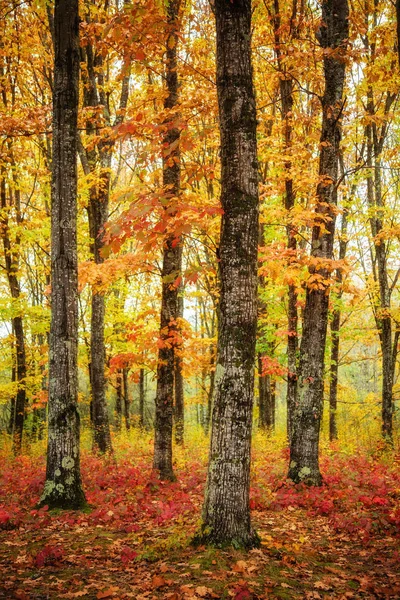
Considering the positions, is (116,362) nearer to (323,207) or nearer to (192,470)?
(192,470)

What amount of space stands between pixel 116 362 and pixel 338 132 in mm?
6837

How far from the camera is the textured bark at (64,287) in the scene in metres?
6.95

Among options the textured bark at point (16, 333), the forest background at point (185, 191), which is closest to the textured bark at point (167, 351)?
the forest background at point (185, 191)

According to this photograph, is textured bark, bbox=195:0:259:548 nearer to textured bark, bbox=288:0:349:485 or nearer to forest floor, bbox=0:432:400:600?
forest floor, bbox=0:432:400:600

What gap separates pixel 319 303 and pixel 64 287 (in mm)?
5122

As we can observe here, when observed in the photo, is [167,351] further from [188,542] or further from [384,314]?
[384,314]

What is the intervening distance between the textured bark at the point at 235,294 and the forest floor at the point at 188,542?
0.50 m

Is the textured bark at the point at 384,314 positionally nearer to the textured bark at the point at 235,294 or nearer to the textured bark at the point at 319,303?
the textured bark at the point at 319,303

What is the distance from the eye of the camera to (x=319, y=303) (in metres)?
8.79

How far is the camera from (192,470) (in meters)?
10.5

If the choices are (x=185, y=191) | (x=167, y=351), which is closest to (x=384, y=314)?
(x=185, y=191)

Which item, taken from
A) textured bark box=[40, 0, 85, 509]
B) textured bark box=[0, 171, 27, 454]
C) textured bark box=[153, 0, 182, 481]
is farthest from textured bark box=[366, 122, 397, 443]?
textured bark box=[0, 171, 27, 454]

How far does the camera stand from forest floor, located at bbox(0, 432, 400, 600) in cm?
416

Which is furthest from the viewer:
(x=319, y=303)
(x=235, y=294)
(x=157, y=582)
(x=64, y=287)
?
(x=319, y=303)
